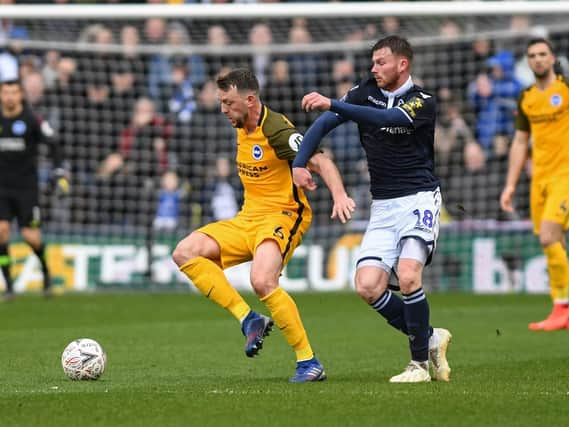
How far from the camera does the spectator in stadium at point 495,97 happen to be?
18812 millimetres

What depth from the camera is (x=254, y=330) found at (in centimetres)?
815

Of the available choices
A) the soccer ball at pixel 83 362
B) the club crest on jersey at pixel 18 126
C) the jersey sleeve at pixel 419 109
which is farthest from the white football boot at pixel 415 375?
the club crest on jersey at pixel 18 126

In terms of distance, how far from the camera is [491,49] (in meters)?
19.0

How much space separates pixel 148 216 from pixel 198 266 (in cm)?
1102

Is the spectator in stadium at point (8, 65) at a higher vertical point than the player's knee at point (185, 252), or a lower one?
higher

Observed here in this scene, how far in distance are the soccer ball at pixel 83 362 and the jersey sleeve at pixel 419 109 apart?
2495mm

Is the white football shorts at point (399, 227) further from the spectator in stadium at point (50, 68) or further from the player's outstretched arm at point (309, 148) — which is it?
the spectator in stadium at point (50, 68)

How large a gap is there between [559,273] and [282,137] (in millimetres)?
4810

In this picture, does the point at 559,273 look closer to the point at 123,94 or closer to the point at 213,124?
the point at 213,124

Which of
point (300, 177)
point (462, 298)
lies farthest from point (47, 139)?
point (300, 177)

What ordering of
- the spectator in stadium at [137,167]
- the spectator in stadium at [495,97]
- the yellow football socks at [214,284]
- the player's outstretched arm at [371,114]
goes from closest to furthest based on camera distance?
the player's outstretched arm at [371,114]
the yellow football socks at [214,284]
the spectator in stadium at [495,97]
the spectator in stadium at [137,167]

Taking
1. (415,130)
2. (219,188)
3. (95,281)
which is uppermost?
(415,130)

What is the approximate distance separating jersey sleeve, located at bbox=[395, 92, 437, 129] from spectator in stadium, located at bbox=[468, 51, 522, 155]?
10.9m

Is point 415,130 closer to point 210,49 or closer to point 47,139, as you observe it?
point 47,139
